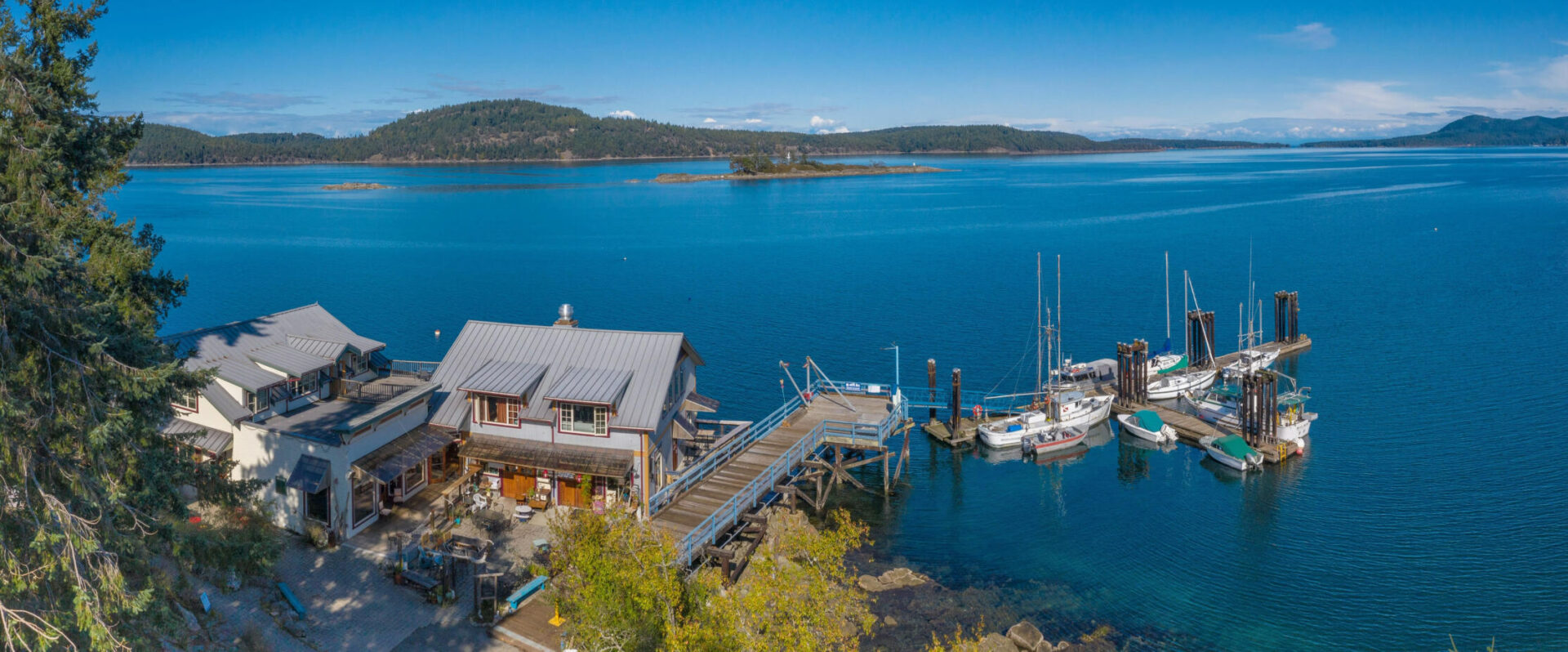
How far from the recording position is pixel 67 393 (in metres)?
16.0

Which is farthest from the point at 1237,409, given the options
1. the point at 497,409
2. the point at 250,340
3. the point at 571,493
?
the point at 250,340

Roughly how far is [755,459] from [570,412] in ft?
25.2

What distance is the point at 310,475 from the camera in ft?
97.6

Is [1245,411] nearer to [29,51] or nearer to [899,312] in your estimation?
[899,312]

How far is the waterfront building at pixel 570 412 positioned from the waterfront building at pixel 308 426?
1449 millimetres

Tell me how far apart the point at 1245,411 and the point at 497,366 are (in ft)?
114

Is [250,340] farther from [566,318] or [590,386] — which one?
[590,386]

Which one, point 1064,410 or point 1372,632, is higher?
point 1064,410

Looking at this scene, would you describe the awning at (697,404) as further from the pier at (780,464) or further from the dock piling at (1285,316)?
the dock piling at (1285,316)

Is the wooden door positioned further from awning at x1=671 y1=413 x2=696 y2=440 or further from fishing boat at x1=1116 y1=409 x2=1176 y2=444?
fishing boat at x1=1116 y1=409 x2=1176 y2=444

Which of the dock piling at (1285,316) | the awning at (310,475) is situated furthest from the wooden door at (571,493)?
the dock piling at (1285,316)

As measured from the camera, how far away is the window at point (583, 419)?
107ft

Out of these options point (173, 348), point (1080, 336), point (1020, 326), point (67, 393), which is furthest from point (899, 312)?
point (67, 393)

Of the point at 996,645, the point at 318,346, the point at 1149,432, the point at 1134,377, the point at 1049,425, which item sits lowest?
the point at 996,645
